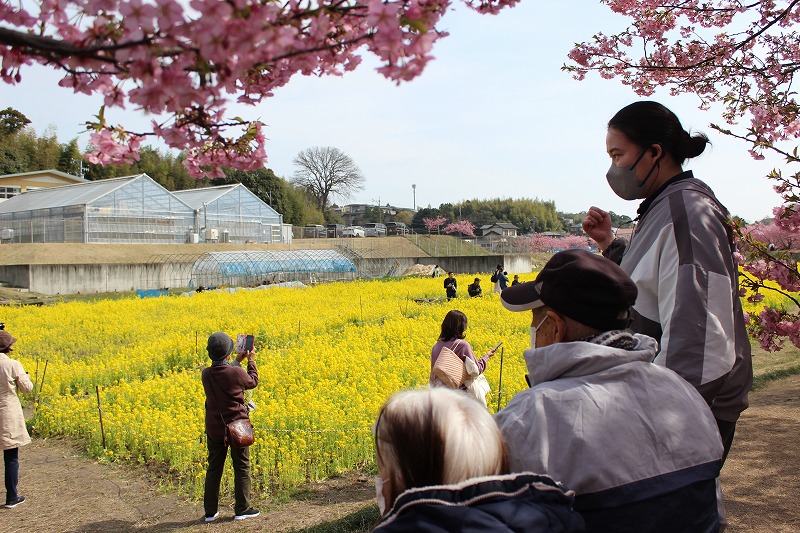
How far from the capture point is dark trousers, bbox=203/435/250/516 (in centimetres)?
528

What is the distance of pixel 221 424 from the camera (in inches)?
210

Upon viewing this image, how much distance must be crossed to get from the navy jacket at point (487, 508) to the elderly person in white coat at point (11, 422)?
5863 millimetres

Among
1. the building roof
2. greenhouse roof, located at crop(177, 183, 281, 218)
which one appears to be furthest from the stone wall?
the building roof

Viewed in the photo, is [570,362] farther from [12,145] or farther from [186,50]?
[12,145]

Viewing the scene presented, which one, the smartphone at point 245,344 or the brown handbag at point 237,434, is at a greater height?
the smartphone at point 245,344

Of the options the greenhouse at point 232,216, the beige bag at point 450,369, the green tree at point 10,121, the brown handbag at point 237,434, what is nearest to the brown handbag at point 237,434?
the brown handbag at point 237,434

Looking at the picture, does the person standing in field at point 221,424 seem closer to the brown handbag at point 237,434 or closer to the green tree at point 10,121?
the brown handbag at point 237,434

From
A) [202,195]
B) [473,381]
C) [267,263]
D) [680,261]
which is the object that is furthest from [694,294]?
[202,195]

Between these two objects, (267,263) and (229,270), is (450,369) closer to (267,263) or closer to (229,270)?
(229,270)

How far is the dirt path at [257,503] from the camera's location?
4.96 m

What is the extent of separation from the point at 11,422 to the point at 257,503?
8.01 feet

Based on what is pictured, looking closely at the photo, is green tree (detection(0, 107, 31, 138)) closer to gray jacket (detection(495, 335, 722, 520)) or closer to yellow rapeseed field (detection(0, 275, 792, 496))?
yellow rapeseed field (detection(0, 275, 792, 496))

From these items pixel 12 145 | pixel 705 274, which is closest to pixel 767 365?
pixel 705 274

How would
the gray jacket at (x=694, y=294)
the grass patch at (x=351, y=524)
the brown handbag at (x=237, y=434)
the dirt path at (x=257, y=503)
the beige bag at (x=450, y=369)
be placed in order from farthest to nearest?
the beige bag at (x=450, y=369) < the brown handbag at (x=237, y=434) < the dirt path at (x=257, y=503) < the grass patch at (x=351, y=524) < the gray jacket at (x=694, y=294)
